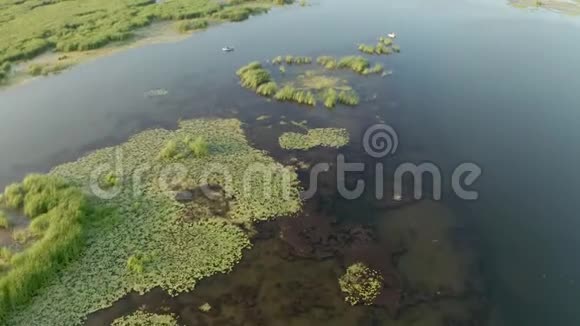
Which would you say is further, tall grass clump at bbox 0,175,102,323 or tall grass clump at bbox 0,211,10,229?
tall grass clump at bbox 0,211,10,229

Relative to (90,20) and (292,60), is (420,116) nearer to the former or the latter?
(292,60)

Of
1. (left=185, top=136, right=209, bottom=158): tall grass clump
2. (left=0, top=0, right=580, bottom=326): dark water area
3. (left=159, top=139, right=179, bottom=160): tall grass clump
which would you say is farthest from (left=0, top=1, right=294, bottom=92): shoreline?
(left=185, top=136, right=209, bottom=158): tall grass clump

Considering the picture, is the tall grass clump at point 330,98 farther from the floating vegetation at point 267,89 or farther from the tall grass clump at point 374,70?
the tall grass clump at point 374,70

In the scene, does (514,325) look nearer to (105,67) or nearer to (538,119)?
(538,119)

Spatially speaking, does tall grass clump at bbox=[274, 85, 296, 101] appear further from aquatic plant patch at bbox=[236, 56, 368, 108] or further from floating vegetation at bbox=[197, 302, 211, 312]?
floating vegetation at bbox=[197, 302, 211, 312]

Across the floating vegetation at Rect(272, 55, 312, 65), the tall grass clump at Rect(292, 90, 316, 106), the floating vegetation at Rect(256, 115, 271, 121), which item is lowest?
the floating vegetation at Rect(256, 115, 271, 121)

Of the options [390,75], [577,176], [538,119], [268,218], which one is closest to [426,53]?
[390,75]
